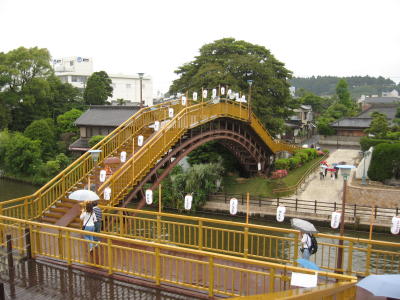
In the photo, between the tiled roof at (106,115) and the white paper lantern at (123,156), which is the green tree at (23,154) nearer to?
the tiled roof at (106,115)

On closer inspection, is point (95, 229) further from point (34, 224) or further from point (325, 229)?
point (325, 229)

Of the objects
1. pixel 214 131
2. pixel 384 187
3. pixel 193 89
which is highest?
pixel 193 89

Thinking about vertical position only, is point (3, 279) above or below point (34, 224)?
below

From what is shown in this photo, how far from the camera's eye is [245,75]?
31188 mm

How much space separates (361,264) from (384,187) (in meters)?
9.81

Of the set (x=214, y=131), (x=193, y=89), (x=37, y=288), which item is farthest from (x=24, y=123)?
(x=37, y=288)

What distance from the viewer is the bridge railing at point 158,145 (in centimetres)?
1307

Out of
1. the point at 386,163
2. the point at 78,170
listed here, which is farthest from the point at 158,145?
the point at 386,163

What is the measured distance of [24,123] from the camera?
42.4 m

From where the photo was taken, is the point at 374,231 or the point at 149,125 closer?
the point at 149,125

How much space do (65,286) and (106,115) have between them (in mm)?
30691

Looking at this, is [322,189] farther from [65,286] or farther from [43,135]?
[43,135]

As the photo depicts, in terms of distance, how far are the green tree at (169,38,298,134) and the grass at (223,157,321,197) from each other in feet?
16.2

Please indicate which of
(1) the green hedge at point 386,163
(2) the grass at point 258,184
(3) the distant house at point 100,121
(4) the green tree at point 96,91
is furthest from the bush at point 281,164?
(4) the green tree at point 96,91
